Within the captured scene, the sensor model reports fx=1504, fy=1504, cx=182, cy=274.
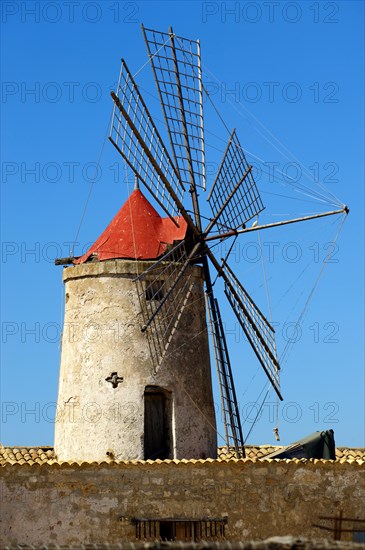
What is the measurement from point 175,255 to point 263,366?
2386mm

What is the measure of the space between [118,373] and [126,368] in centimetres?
14

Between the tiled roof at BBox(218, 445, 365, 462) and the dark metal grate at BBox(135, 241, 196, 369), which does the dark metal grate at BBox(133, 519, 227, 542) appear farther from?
the tiled roof at BBox(218, 445, 365, 462)

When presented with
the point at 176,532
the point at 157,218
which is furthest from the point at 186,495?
the point at 157,218

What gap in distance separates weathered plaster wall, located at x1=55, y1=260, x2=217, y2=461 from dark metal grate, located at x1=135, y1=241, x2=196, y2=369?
4.4 inches

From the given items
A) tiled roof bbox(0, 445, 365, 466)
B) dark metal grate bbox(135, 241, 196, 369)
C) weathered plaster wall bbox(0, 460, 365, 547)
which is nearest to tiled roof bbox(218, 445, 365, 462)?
tiled roof bbox(0, 445, 365, 466)

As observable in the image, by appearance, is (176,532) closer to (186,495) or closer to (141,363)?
(186,495)

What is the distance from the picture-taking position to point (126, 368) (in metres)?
21.9

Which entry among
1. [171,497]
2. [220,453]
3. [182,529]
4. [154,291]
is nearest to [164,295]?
[154,291]

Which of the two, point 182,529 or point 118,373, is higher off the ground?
point 118,373

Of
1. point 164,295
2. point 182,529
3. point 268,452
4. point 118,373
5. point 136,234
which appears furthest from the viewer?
point 268,452

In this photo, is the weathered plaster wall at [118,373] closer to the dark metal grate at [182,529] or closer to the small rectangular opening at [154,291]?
the small rectangular opening at [154,291]

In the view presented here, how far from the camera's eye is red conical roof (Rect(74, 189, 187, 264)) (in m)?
22.5

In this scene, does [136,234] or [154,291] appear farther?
[136,234]

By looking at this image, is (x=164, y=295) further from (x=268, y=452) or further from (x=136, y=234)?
(x=268, y=452)
